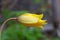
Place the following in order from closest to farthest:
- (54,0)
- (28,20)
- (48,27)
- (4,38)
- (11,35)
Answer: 1. (28,20)
2. (4,38)
3. (11,35)
4. (54,0)
5. (48,27)

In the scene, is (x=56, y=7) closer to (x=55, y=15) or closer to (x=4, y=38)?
(x=55, y=15)

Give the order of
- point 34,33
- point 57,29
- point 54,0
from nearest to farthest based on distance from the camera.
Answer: point 34,33 < point 54,0 < point 57,29

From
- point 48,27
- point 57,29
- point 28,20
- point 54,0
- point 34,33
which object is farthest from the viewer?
point 48,27

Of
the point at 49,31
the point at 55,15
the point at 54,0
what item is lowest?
the point at 49,31

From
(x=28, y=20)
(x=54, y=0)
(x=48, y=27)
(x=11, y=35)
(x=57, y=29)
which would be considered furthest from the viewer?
(x=48, y=27)

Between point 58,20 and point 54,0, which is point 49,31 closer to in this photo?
point 58,20

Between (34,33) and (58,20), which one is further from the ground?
(34,33)

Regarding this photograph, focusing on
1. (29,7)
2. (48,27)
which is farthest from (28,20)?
(48,27)

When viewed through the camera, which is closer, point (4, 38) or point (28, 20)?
point (28, 20)

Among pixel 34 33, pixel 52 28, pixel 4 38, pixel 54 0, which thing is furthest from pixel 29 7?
pixel 4 38
